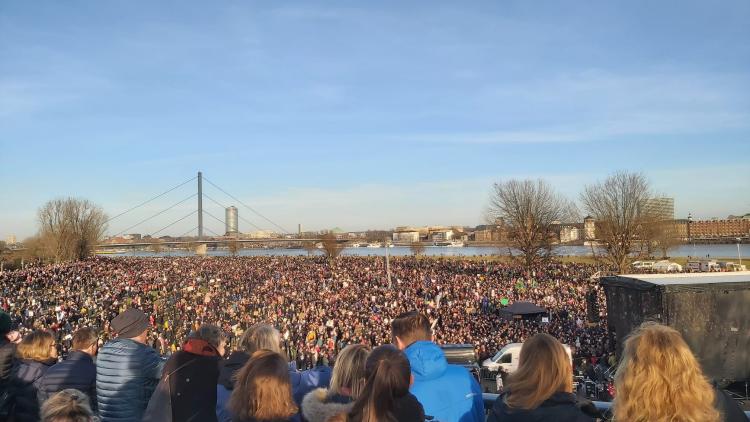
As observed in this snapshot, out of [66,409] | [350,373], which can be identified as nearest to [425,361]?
[350,373]

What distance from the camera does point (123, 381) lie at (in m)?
3.07

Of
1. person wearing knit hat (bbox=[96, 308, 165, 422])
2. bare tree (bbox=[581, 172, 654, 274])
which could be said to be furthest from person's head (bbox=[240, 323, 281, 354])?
bare tree (bbox=[581, 172, 654, 274])

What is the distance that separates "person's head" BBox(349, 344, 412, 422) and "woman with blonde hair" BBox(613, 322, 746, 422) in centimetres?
85

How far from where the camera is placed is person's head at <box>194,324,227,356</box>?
3232mm

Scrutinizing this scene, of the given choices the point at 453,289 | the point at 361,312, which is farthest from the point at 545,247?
the point at 361,312

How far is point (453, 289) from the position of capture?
26.4m

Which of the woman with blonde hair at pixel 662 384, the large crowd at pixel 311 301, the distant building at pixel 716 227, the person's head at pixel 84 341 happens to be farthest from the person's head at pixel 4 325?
the distant building at pixel 716 227

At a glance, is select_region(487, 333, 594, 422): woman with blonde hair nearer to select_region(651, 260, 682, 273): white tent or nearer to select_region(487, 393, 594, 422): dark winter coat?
select_region(487, 393, 594, 422): dark winter coat

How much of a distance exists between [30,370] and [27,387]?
0.46ft

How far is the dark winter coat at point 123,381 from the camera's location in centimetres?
308

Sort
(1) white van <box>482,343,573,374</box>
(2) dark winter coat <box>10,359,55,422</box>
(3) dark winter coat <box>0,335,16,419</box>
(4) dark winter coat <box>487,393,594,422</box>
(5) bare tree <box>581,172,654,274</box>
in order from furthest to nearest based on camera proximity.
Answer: (5) bare tree <box>581,172,654,274</box>
(1) white van <box>482,343,573,374</box>
(3) dark winter coat <box>0,335,16,419</box>
(2) dark winter coat <box>10,359,55,422</box>
(4) dark winter coat <box>487,393,594,422</box>

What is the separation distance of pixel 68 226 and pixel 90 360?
61.9 meters

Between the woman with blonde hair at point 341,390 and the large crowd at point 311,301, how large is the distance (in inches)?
492

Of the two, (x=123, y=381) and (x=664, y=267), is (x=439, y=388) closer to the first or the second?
(x=123, y=381)
